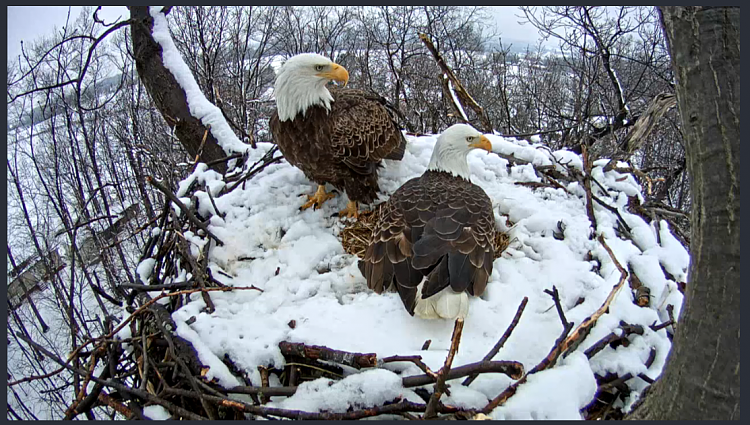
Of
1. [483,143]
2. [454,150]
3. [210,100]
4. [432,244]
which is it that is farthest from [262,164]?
[210,100]

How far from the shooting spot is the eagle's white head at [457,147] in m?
3.44

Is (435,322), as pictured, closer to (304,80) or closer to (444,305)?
(444,305)

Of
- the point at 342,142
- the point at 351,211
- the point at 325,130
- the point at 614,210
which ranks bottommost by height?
the point at 614,210

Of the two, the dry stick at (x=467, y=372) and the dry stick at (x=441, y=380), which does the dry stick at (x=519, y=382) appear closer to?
the dry stick at (x=467, y=372)

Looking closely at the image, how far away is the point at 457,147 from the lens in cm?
346

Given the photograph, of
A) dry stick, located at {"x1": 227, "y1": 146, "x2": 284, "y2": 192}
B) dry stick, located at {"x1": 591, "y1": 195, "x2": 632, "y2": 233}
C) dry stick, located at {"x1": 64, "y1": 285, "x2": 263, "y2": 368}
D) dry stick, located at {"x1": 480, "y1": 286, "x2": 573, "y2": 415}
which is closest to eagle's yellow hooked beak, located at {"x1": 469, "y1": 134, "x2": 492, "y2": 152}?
dry stick, located at {"x1": 591, "y1": 195, "x2": 632, "y2": 233}

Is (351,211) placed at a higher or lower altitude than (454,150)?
lower

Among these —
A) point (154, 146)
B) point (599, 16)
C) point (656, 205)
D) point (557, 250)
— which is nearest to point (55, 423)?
point (557, 250)

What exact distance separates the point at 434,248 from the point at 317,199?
1.38 metres

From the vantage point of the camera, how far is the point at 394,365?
2.05m

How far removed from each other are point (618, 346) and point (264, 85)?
15544 mm

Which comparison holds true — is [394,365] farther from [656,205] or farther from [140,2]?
[140,2]

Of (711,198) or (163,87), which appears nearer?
(711,198)

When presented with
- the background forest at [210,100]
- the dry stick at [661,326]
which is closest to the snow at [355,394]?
the dry stick at [661,326]
